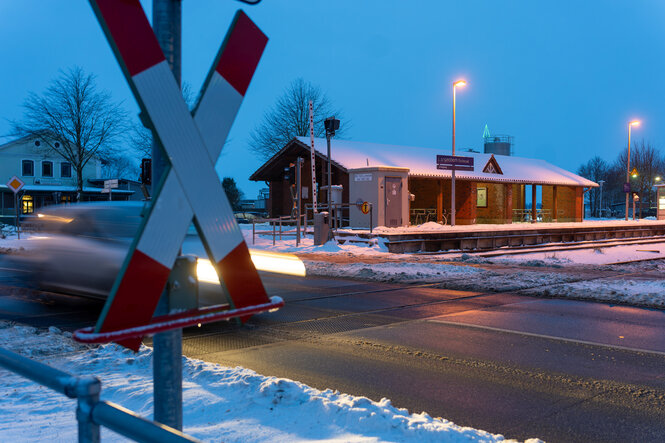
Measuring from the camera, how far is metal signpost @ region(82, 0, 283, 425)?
169 cm

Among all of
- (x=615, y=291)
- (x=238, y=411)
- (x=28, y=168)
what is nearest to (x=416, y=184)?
(x=615, y=291)

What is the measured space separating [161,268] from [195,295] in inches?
10.3

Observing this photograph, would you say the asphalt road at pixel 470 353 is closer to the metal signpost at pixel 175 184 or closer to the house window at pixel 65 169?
the metal signpost at pixel 175 184

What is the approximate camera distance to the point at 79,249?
8828 millimetres

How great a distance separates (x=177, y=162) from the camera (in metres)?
1.84

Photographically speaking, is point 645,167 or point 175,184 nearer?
point 175,184

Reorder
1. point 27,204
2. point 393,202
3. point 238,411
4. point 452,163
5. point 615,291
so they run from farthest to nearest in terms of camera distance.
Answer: point 27,204, point 452,163, point 393,202, point 615,291, point 238,411

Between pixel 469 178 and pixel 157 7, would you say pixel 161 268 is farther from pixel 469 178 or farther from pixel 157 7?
pixel 469 178

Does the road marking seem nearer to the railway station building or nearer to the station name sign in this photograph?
the railway station building

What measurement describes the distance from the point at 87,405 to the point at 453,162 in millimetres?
26568

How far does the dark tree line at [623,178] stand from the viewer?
71.6 m

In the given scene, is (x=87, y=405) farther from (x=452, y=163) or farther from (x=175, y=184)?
(x=452, y=163)

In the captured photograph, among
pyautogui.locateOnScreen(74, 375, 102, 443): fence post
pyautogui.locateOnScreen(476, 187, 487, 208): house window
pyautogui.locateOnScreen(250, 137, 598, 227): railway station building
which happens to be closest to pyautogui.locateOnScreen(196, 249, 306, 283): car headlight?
pyautogui.locateOnScreen(250, 137, 598, 227): railway station building

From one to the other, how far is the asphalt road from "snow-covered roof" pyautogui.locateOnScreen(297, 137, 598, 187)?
2151 centimetres
